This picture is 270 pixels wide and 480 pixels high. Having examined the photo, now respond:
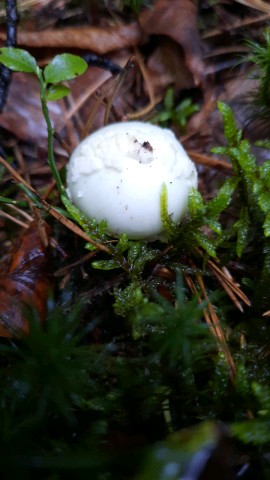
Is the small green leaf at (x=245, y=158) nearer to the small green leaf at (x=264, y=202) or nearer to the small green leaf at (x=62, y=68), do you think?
the small green leaf at (x=264, y=202)

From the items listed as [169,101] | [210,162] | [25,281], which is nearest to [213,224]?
[210,162]

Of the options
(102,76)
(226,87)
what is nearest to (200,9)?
(226,87)

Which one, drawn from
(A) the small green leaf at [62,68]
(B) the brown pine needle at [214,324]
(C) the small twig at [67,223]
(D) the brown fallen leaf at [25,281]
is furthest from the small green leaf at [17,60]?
(B) the brown pine needle at [214,324]

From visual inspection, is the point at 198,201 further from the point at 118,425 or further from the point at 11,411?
the point at 11,411

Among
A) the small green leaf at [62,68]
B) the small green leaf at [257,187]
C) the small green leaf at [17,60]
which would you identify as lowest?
the small green leaf at [257,187]

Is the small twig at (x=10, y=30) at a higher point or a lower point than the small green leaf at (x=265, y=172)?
higher

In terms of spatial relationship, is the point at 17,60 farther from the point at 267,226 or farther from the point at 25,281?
the point at 267,226
